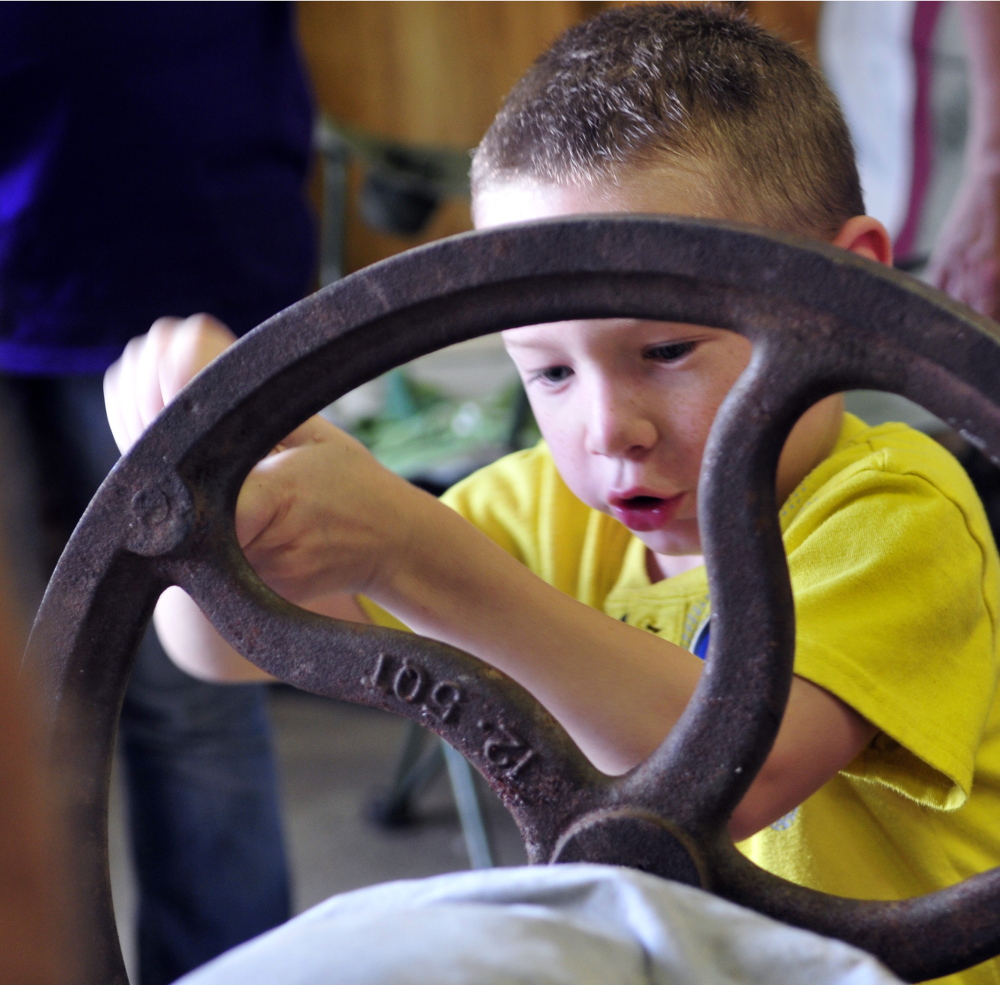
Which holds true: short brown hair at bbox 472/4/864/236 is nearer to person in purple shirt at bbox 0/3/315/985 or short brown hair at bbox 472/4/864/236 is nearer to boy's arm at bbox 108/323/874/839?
boy's arm at bbox 108/323/874/839

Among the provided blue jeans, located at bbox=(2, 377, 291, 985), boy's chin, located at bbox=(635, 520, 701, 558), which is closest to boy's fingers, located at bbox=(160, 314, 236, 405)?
boy's chin, located at bbox=(635, 520, 701, 558)

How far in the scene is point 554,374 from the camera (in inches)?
24.1

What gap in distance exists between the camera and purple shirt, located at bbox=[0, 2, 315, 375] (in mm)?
1173

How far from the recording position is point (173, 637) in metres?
0.72

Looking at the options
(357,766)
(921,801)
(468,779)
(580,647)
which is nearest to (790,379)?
(580,647)

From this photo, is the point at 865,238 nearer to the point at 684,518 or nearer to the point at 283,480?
Result: the point at 684,518

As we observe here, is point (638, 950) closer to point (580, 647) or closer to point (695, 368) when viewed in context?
point (580, 647)

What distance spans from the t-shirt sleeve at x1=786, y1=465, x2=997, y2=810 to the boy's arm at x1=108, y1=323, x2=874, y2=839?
0.02 meters

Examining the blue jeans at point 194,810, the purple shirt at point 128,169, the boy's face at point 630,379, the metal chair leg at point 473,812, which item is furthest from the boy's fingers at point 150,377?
the metal chair leg at point 473,812

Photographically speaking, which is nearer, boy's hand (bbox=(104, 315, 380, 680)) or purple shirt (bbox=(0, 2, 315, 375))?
boy's hand (bbox=(104, 315, 380, 680))

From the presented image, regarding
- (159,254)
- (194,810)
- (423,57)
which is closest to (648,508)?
(159,254)

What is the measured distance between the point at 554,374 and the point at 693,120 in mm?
143

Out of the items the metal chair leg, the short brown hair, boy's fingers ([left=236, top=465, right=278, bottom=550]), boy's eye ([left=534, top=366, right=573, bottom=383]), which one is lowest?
the metal chair leg

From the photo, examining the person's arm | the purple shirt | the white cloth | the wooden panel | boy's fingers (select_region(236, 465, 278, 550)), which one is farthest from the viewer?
the wooden panel
